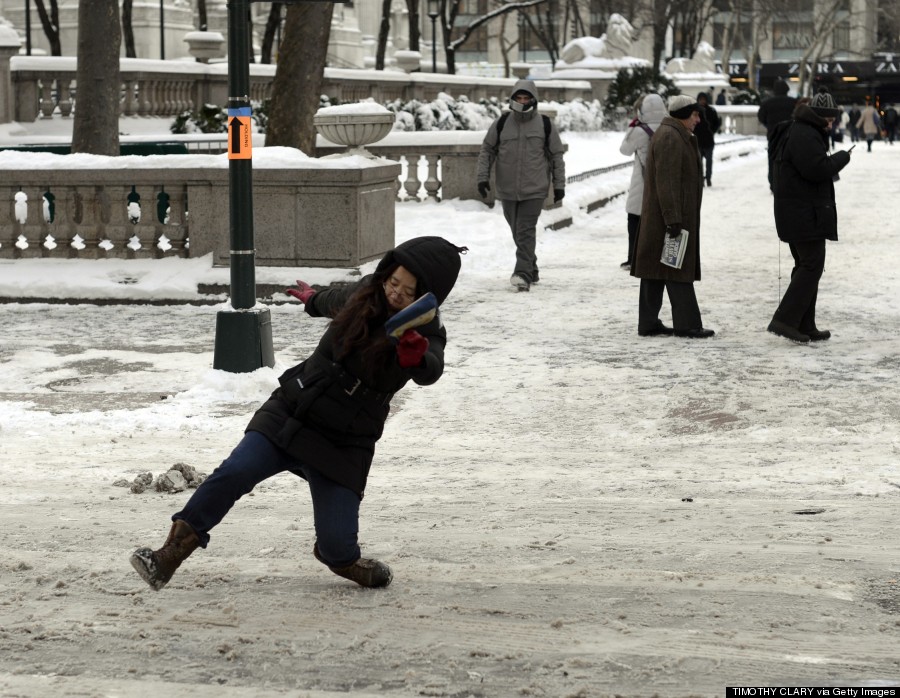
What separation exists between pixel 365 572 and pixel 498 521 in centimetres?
116

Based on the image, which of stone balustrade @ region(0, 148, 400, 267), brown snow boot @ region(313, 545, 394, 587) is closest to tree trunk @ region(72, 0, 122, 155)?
stone balustrade @ region(0, 148, 400, 267)

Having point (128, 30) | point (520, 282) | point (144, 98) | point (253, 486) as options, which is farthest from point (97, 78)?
point (128, 30)

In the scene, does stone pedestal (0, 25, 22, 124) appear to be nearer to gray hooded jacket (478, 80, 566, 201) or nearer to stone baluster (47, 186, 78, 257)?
stone baluster (47, 186, 78, 257)

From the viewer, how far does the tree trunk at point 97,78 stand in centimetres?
1817

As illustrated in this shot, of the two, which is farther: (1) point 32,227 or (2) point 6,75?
(2) point 6,75

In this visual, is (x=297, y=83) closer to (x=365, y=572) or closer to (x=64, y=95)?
(x=64, y=95)

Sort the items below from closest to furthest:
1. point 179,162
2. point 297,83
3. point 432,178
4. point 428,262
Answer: point 428,262
point 179,162
point 297,83
point 432,178

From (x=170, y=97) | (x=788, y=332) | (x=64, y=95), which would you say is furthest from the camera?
(x=170, y=97)

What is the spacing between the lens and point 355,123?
17406 millimetres

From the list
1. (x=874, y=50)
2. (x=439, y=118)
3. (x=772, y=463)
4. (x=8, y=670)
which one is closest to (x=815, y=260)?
(x=772, y=463)

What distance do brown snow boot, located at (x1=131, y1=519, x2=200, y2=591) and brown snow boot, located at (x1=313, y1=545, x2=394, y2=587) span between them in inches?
19.7

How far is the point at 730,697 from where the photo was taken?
431cm

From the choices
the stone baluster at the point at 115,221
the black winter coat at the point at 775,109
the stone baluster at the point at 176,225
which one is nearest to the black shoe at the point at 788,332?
the stone baluster at the point at 176,225

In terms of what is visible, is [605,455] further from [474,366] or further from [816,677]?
[816,677]
